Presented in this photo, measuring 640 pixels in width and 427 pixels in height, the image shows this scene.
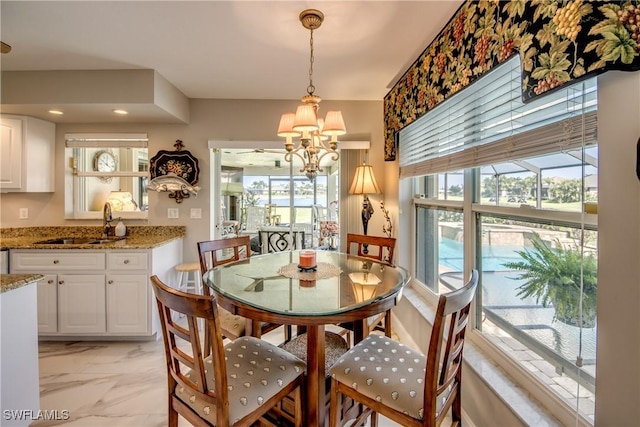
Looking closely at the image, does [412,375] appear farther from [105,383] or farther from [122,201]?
[122,201]

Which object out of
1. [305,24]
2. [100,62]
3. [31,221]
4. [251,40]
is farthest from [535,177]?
[31,221]

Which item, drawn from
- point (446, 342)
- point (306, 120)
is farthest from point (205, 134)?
point (446, 342)

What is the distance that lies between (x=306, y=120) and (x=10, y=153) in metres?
3.12

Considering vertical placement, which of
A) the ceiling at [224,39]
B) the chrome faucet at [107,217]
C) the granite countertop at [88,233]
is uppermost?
the ceiling at [224,39]

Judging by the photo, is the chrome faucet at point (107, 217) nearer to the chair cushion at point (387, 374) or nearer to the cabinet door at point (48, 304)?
the cabinet door at point (48, 304)

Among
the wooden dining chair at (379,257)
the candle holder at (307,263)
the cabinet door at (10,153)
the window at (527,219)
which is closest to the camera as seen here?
the window at (527,219)

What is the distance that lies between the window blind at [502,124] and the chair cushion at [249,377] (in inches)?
54.9

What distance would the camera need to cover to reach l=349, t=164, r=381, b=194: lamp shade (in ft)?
10.5

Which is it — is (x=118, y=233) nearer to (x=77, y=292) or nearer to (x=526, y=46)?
(x=77, y=292)

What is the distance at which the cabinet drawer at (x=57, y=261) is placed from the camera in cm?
262

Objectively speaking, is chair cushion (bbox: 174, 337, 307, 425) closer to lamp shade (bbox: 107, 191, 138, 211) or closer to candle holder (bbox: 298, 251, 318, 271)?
candle holder (bbox: 298, 251, 318, 271)

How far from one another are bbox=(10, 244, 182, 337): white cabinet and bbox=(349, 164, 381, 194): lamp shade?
6.92 feet

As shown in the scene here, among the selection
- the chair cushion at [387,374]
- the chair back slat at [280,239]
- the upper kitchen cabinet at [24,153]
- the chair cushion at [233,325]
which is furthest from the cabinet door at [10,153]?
the chair cushion at [387,374]

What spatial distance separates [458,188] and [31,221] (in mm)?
4265
